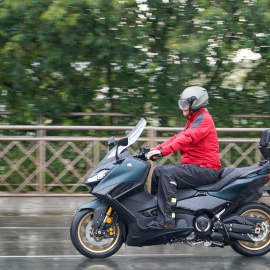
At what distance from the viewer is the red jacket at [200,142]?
7.16m

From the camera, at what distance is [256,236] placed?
7.33 meters

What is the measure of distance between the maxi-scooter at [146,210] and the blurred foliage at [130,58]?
14.5 feet

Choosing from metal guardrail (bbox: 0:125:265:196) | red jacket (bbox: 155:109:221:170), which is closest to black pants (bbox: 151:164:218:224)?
red jacket (bbox: 155:109:221:170)

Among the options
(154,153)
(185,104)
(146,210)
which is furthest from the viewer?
(185,104)

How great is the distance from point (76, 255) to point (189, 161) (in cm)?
153

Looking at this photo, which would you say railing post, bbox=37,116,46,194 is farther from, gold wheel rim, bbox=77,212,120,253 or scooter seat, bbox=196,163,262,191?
scooter seat, bbox=196,163,262,191

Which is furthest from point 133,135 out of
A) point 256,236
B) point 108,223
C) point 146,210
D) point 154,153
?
point 256,236

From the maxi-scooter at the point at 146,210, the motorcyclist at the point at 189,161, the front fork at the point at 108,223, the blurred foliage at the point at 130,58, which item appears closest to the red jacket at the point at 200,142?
the motorcyclist at the point at 189,161

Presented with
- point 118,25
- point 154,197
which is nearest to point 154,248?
point 154,197

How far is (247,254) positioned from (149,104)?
561 cm

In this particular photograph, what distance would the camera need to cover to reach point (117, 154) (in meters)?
7.10

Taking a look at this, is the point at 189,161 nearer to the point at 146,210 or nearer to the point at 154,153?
the point at 154,153

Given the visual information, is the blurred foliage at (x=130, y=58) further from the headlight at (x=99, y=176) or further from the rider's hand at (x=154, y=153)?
the headlight at (x=99, y=176)

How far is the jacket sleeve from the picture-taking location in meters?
7.09
